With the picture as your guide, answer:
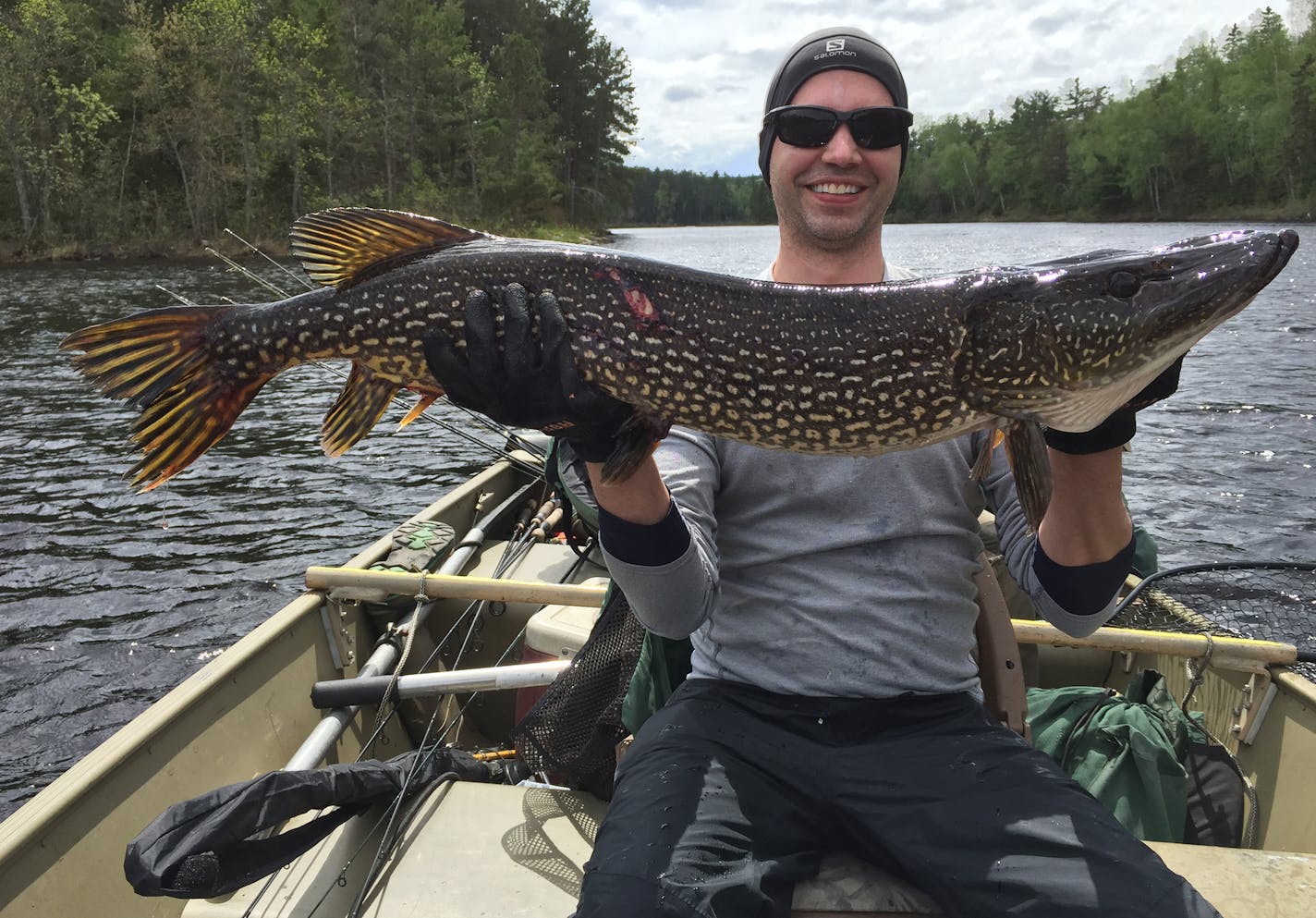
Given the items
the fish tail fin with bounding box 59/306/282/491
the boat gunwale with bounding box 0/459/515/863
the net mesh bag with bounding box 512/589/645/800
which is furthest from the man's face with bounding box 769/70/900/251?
the boat gunwale with bounding box 0/459/515/863

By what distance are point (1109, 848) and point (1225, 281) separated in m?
1.24

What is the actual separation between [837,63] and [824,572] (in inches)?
67.7

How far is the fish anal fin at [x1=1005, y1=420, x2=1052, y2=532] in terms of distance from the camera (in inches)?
79.1

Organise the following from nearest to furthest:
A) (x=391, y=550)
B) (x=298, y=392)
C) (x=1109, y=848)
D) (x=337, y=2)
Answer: (x=1109, y=848) < (x=391, y=550) < (x=298, y=392) < (x=337, y=2)

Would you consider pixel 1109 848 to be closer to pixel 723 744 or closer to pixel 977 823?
pixel 977 823

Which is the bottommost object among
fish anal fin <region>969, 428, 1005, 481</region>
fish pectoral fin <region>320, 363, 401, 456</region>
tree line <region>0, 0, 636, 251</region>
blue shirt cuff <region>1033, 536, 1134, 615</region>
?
blue shirt cuff <region>1033, 536, 1134, 615</region>

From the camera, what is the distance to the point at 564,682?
8.89ft

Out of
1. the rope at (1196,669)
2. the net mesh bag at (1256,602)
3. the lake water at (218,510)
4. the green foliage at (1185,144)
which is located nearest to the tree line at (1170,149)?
the green foliage at (1185,144)

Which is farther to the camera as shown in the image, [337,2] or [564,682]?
[337,2]

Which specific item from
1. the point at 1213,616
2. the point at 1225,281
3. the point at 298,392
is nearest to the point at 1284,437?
the point at 1213,616

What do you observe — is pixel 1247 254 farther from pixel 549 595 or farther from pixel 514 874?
pixel 549 595

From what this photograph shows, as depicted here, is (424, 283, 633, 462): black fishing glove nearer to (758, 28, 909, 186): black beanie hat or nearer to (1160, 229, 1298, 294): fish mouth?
(758, 28, 909, 186): black beanie hat

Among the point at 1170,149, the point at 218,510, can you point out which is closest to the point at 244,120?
the point at 218,510

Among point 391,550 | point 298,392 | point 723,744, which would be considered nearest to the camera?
point 723,744
